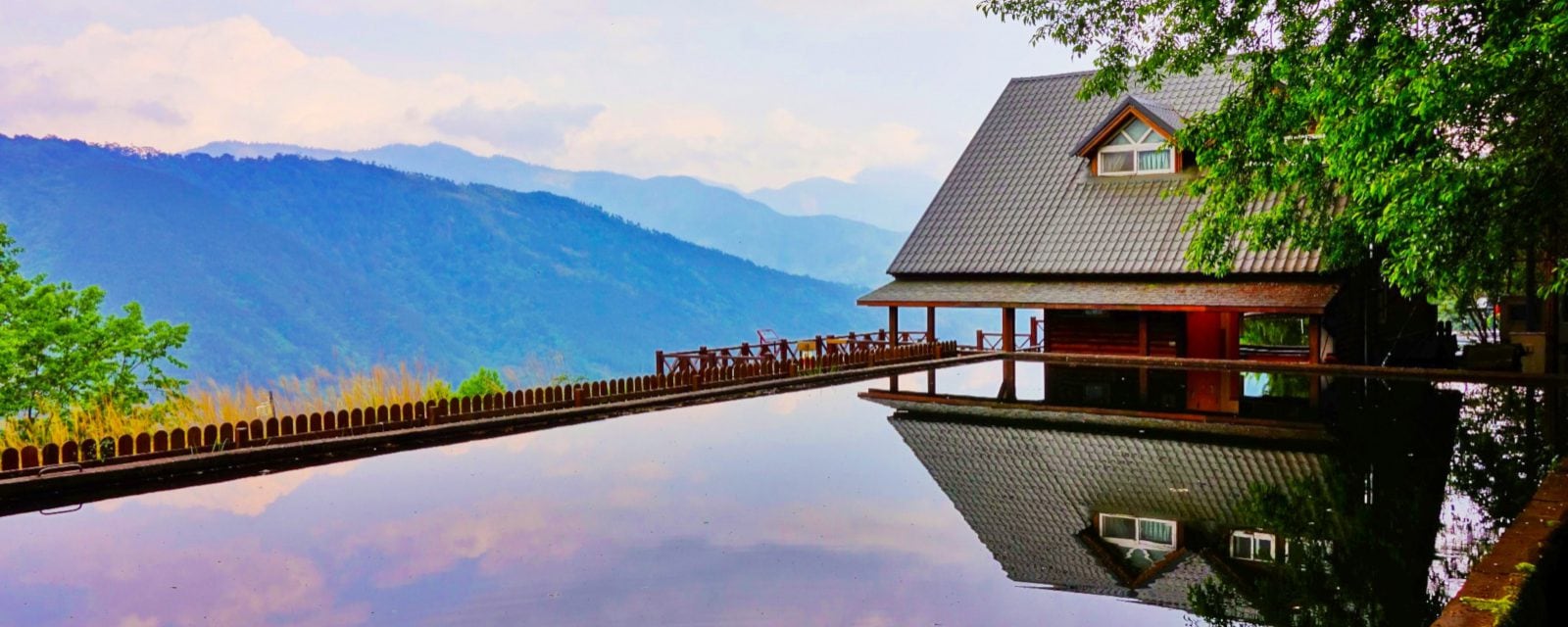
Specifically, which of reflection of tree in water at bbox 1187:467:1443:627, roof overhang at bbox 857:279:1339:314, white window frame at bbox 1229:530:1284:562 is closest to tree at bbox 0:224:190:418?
roof overhang at bbox 857:279:1339:314

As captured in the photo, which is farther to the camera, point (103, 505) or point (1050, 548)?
point (103, 505)

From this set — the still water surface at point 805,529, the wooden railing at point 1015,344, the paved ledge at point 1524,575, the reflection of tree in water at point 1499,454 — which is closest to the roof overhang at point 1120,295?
the wooden railing at point 1015,344

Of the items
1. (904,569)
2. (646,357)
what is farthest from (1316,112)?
(646,357)

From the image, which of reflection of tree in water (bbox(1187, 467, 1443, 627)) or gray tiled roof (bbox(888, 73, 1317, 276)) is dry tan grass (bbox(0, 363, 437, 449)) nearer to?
reflection of tree in water (bbox(1187, 467, 1443, 627))

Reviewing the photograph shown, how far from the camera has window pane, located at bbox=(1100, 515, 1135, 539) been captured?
353 inches

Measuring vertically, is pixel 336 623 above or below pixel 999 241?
below

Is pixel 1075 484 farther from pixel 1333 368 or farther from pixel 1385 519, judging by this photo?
pixel 1333 368

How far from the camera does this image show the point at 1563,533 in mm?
7531

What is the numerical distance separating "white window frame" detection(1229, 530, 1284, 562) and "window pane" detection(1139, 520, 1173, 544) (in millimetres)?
490

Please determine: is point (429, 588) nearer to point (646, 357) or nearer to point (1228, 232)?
point (1228, 232)

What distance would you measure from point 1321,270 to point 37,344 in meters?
20.8

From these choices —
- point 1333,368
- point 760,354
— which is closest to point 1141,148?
point 1333,368

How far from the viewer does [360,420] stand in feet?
43.7

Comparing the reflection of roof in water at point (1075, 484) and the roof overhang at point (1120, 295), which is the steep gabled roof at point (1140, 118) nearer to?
the roof overhang at point (1120, 295)
